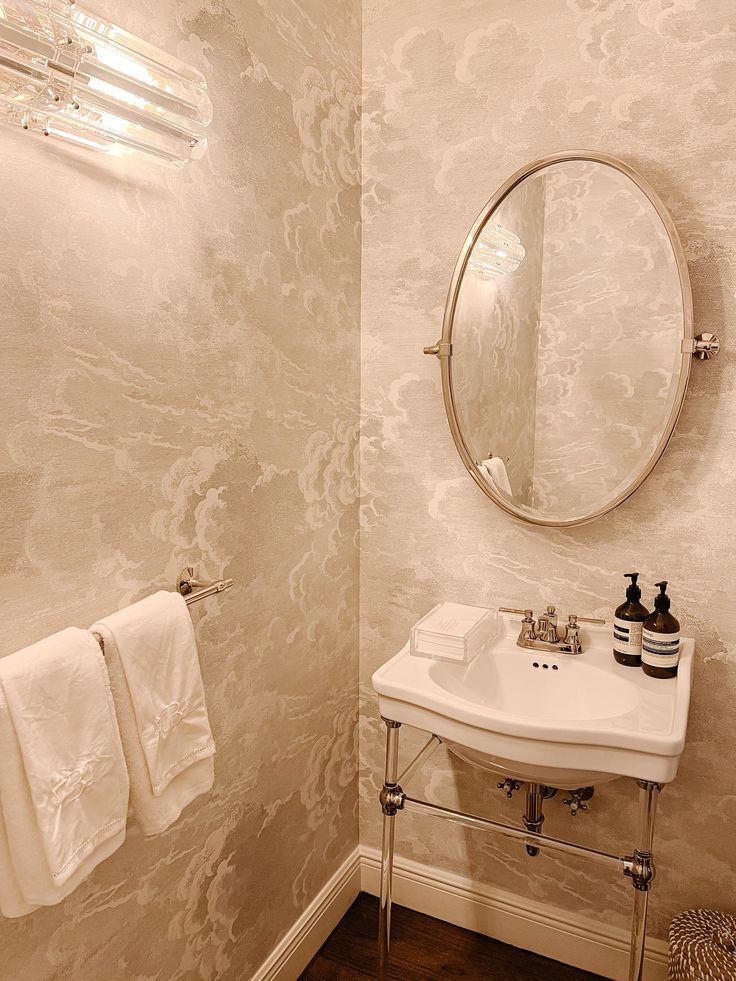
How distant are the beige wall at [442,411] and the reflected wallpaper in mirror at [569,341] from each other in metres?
0.07

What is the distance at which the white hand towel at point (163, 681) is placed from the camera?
1.02 m

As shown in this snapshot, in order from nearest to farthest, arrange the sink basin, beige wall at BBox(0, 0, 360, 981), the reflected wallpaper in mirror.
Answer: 1. beige wall at BBox(0, 0, 360, 981)
2. the sink basin
3. the reflected wallpaper in mirror

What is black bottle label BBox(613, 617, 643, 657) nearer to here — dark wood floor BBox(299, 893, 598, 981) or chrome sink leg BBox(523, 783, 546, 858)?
chrome sink leg BBox(523, 783, 546, 858)

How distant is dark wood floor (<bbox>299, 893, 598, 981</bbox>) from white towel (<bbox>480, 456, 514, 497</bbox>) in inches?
46.1

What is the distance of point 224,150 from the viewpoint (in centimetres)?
128

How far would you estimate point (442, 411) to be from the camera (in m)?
1.73

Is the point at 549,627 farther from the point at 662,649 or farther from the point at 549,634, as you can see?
the point at 662,649

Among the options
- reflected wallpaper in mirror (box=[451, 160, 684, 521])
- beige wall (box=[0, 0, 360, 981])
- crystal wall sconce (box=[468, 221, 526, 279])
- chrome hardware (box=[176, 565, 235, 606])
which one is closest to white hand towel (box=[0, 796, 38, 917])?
beige wall (box=[0, 0, 360, 981])

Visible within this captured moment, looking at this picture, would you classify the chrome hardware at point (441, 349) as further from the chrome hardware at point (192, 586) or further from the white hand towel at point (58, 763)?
the white hand towel at point (58, 763)

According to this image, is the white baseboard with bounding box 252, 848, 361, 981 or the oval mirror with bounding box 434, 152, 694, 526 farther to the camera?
the white baseboard with bounding box 252, 848, 361, 981

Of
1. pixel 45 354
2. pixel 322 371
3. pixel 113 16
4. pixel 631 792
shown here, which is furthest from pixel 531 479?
pixel 113 16

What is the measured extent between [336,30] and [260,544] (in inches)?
47.1

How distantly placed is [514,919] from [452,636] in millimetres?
870

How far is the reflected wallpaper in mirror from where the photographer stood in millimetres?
1449
